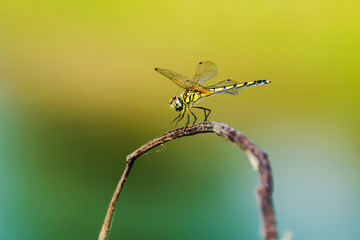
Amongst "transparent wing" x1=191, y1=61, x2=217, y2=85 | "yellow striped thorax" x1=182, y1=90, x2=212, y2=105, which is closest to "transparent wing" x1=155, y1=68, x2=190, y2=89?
"yellow striped thorax" x1=182, y1=90, x2=212, y2=105

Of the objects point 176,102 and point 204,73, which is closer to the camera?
point 176,102

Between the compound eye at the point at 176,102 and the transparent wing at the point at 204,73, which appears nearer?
the compound eye at the point at 176,102

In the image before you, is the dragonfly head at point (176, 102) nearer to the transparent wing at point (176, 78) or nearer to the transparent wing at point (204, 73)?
the transparent wing at point (176, 78)

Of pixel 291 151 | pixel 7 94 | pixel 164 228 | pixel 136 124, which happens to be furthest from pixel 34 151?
pixel 291 151

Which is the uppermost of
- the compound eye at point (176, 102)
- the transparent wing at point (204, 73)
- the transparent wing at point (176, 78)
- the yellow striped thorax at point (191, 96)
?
the transparent wing at point (204, 73)

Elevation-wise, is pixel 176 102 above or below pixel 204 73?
below

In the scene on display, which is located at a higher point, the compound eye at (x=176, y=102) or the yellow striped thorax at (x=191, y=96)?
the yellow striped thorax at (x=191, y=96)

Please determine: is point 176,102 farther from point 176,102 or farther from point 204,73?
point 204,73

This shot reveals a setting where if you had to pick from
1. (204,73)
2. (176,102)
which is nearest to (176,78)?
(176,102)

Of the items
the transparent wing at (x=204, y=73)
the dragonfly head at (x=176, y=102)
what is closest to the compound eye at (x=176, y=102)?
the dragonfly head at (x=176, y=102)
